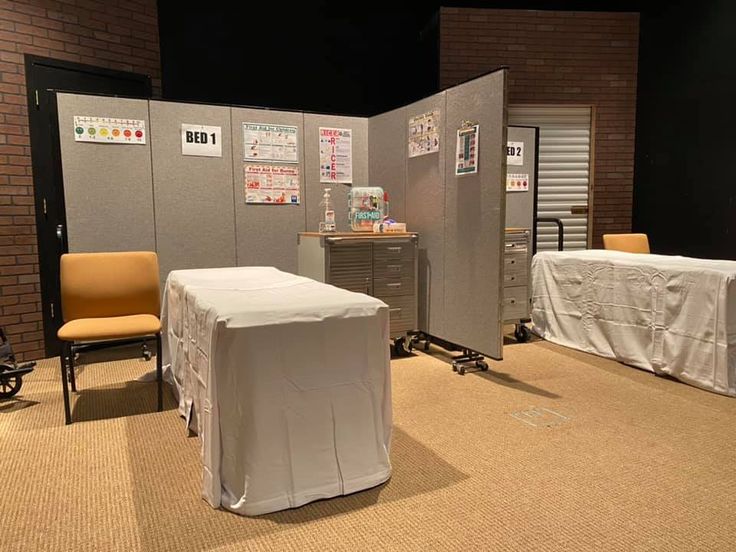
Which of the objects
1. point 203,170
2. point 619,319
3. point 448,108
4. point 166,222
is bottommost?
point 619,319

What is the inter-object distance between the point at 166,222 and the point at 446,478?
10.6 feet

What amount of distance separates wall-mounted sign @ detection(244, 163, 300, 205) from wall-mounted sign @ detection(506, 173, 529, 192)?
2119mm

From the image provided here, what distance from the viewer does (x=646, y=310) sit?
12.9ft

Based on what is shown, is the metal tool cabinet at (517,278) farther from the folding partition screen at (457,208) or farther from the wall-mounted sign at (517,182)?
the folding partition screen at (457,208)

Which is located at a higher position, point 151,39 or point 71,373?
point 151,39

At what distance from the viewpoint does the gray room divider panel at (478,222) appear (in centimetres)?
356

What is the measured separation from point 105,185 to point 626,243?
15.3 feet

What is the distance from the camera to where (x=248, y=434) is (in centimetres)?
200

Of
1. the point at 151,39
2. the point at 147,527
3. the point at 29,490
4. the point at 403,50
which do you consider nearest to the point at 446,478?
the point at 147,527

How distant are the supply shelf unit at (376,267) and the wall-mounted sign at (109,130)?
1.60 metres

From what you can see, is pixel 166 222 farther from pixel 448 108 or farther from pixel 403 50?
pixel 403 50

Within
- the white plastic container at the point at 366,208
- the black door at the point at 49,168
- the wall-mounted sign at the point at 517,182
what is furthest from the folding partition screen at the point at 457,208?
the black door at the point at 49,168

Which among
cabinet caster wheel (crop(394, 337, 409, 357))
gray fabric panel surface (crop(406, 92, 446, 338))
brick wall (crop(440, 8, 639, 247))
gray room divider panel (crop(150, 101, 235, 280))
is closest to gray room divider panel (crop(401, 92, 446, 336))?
gray fabric panel surface (crop(406, 92, 446, 338))

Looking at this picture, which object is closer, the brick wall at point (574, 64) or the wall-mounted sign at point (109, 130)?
the wall-mounted sign at point (109, 130)
